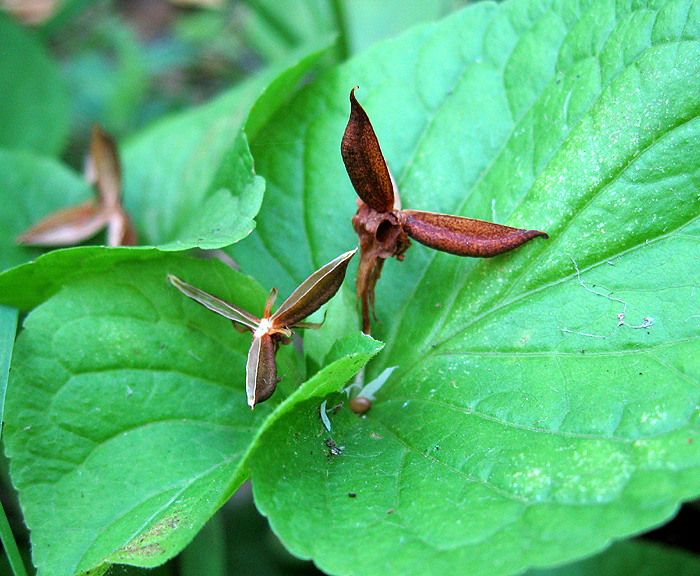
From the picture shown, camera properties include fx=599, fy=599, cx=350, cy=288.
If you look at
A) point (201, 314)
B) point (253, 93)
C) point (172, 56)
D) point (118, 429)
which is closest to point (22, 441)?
point (118, 429)

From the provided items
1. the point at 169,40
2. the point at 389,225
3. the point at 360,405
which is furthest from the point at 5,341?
the point at 169,40

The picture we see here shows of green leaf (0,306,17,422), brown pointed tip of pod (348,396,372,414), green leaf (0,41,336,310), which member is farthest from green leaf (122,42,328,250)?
brown pointed tip of pod (348,396,372,414)

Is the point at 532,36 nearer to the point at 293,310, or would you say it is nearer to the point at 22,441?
the point at 293,310

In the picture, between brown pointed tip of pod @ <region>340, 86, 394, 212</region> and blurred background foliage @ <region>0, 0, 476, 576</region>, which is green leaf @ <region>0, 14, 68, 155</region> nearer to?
blurred background foliage @ <region>0, 0, 476, 576</region>

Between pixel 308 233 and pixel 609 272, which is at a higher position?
pixel 609 272

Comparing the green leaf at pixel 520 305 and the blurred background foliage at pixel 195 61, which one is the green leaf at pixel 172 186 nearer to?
the green leaf at pixel 520 305

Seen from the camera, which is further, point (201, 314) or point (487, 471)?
point (201, 314)

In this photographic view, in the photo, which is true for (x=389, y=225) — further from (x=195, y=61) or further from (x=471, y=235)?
(x=195, y=61)
